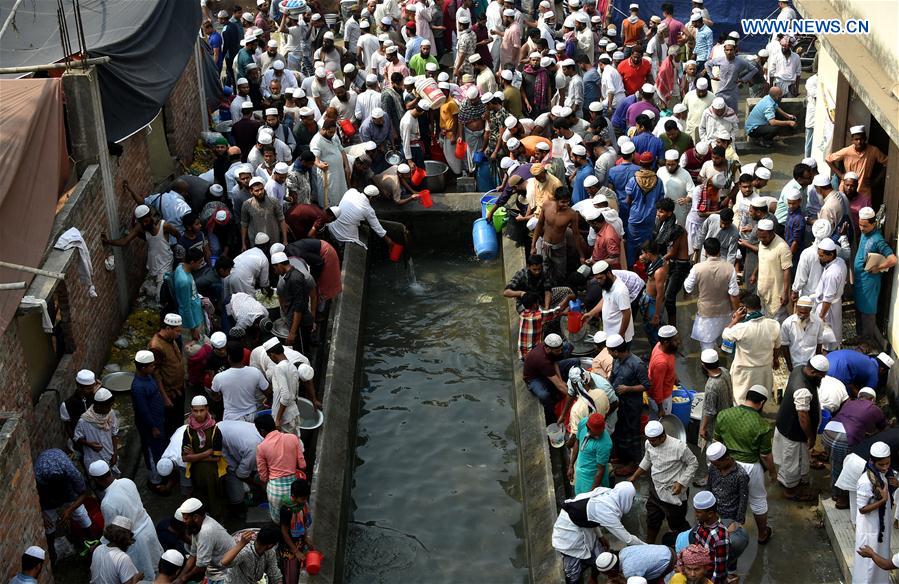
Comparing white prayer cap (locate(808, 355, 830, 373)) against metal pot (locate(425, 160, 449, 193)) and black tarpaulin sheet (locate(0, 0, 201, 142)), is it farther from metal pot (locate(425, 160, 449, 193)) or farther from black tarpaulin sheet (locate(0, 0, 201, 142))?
black tarpaulin sheet (locate(0, 0, 201, 142))

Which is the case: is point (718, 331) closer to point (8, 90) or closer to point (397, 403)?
point (397, 403)

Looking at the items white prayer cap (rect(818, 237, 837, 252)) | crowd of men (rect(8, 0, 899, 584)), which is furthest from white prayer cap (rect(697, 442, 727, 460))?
white prayer cap (rect(818, 237, 837, 252))

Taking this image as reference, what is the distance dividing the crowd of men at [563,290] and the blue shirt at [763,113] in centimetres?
4

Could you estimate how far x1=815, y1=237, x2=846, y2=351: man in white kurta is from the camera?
12344mm

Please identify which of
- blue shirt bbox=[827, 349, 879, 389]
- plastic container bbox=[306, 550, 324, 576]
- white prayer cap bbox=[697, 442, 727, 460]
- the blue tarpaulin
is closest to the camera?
white prayer cap bbox=[697, 442, 727, 460]

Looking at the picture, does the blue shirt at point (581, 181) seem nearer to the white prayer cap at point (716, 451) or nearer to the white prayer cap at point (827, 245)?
the white prayer cap at point (827, 245)

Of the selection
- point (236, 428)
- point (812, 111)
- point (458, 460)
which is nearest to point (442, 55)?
point (812, 111)

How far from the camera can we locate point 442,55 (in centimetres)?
2267

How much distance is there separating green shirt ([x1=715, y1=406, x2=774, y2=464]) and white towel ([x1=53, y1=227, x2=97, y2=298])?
21.8 feet

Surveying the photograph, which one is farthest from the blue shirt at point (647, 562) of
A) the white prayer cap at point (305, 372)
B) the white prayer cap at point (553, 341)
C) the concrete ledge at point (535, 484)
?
the white prayer cap at point (305, 372)

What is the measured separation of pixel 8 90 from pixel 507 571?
Answer: 23.2 ft

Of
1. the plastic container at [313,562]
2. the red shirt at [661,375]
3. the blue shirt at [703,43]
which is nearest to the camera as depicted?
the plastic container at [313,562]

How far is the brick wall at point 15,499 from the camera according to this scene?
354 inches

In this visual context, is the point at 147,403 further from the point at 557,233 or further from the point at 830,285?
the point at 830,285
